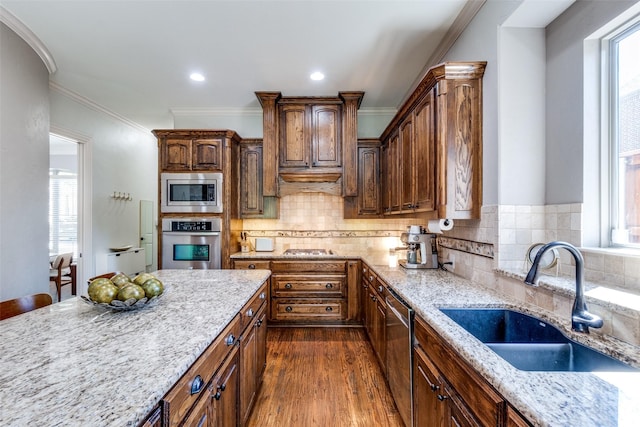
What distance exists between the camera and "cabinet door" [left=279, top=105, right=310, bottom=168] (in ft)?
11.1

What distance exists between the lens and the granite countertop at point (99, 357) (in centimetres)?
61

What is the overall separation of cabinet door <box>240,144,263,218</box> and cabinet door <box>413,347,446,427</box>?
9.06 feet

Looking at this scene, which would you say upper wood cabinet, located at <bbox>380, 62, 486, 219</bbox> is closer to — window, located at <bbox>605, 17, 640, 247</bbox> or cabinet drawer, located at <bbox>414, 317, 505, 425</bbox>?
window, located at <bbox>605, 17, 640, 247</bbox>

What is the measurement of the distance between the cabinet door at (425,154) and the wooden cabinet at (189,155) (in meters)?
2.32

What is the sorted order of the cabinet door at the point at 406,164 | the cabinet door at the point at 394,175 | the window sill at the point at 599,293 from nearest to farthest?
the window sill at the point at 599,293 < the cabinet door at the point at 406,164 < the cabinet door at the point at 394,175

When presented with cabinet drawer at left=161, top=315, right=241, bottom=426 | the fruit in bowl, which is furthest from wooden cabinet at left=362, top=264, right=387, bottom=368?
the fruit in bowl

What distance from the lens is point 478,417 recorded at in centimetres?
88

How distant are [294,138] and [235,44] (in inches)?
47.7

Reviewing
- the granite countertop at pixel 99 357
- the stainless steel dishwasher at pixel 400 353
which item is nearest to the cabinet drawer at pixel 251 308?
the granite countertop at pixel 99 357

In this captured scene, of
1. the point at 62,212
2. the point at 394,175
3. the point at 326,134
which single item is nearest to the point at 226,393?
the point at 394,175

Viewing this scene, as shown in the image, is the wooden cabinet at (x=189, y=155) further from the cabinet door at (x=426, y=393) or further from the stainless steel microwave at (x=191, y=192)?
the cabinet door at (x=426, y=393)

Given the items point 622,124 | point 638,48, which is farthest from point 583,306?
point 638,48

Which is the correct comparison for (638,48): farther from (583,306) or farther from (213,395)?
(213,395)

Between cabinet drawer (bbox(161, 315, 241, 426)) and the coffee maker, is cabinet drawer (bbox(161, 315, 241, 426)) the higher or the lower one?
the lower one
